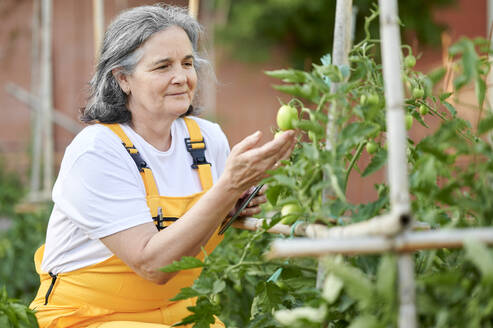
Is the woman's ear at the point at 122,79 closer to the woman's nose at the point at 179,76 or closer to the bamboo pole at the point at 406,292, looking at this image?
the woman's nose at the point at 179,76

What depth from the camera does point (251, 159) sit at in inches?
44.5

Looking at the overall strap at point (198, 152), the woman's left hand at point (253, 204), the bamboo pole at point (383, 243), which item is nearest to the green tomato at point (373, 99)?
the bamboo pole at point (383, 243)

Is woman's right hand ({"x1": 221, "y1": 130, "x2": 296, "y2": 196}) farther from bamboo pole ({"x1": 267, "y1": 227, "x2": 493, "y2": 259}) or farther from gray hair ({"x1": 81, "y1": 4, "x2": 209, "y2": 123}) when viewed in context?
gray hair ({"x1": 81, "y1": 4, "x2": 209, "y2": 123})

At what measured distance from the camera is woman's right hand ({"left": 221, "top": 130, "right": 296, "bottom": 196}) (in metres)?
1.09

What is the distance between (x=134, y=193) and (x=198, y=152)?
32 centimetres

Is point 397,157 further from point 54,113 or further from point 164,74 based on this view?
point 54,113

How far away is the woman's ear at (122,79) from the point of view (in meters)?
1.61

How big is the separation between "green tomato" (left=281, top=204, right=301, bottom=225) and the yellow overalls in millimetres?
535

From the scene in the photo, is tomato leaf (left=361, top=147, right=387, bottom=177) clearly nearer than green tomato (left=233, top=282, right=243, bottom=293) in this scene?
Yes

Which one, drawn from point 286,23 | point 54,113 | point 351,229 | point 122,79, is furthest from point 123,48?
point 54,113

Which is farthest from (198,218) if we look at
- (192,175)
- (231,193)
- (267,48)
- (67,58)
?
(67,58)

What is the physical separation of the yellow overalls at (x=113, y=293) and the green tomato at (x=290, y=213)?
1.75ft

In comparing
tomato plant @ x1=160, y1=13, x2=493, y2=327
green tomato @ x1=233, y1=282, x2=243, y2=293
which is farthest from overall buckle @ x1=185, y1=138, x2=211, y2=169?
tomato plant @ x1=160, y1=13, x2=493, y2=327

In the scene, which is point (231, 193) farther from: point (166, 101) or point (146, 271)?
point (166, 101)
